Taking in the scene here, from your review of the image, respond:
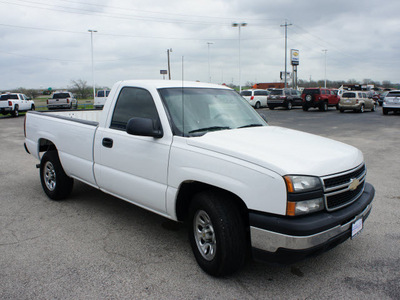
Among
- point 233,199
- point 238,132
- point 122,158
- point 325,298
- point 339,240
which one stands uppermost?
point 238,132

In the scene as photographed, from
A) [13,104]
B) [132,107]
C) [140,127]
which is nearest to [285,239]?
[140,127]

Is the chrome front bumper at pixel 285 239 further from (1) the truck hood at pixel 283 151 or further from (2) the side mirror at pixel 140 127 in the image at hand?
(2) the side mirror at pixel 140 127

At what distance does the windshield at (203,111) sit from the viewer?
3.63m

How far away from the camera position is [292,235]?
8.86 feet

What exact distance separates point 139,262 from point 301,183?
1.82 m

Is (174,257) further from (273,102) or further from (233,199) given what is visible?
(273,102)

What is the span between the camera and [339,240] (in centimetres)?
300

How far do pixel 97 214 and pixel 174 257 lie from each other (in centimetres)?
176

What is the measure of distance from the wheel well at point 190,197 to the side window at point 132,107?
780mm

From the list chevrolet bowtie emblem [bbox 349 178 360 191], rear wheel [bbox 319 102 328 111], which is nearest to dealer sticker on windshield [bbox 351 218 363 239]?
chevrolet bowtie emblem [bbox 349 178 360 191]

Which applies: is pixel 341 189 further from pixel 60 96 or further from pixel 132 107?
pixel 60 96

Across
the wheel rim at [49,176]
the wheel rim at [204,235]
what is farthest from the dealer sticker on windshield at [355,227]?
the wheel rim at [49,176]

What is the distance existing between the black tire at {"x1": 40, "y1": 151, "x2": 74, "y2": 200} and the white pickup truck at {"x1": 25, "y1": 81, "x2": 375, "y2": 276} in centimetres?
71

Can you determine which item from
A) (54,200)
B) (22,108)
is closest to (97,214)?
(54,200)
